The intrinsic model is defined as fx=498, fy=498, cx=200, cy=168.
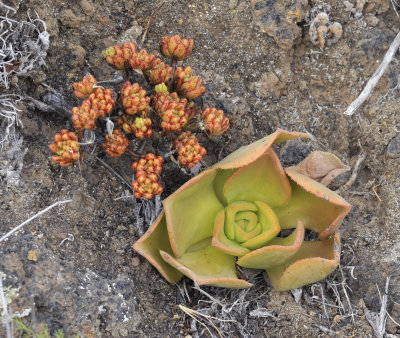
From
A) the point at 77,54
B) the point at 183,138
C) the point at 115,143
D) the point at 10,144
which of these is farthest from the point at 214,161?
the point at 10,144

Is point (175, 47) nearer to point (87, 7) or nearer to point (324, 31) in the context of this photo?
point (87, 7)

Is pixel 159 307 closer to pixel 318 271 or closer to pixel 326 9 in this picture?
pixel 318 271

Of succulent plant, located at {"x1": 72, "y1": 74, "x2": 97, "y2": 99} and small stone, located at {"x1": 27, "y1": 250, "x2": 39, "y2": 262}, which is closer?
small stone, located at {"x1": 27, "y1": 250, "x2": 39, "y2": 262}

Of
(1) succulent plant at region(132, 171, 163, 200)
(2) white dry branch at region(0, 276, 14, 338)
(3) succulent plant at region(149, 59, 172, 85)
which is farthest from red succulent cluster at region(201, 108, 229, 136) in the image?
(2) white dry branch at region(0, 276, 14, 338)

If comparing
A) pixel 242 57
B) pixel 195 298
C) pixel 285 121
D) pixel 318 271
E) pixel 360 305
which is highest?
pixel 242 57

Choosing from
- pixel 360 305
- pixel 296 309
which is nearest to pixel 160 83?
pixel 296 309

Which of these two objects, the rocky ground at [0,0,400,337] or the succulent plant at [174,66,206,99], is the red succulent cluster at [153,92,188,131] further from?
the rocky ground at [0,0,400,337]

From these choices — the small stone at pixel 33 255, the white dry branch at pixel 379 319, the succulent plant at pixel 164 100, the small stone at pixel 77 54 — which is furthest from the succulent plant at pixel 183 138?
the white dry branch at pixel 379 319
